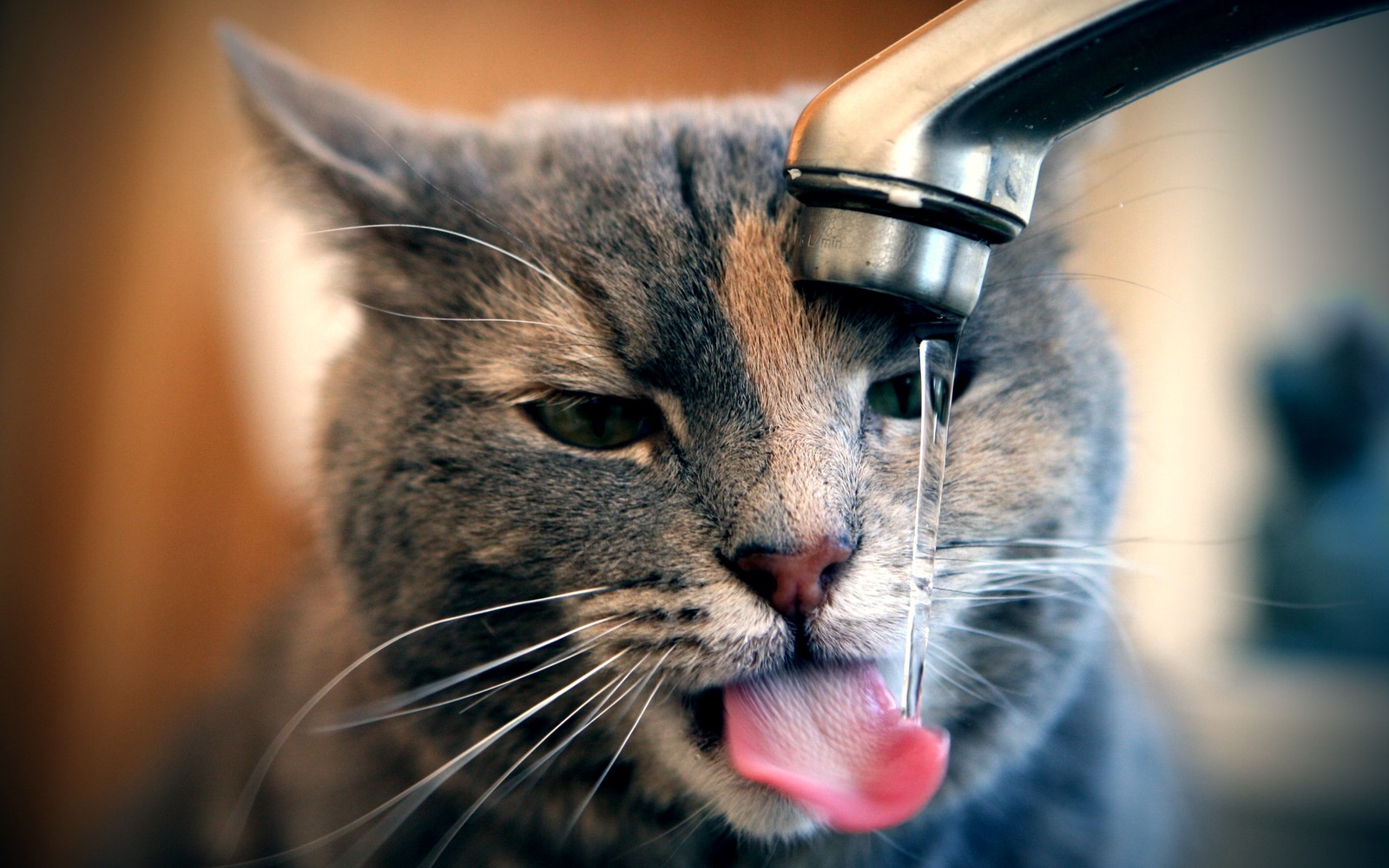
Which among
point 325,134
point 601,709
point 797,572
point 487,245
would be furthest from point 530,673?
point 325,134

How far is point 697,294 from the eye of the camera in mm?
521

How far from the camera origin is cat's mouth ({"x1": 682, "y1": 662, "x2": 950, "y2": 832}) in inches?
17.2

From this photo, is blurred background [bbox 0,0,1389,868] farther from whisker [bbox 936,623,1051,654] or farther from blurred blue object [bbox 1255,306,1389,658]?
whisker [bbox 936,623,1051,654]

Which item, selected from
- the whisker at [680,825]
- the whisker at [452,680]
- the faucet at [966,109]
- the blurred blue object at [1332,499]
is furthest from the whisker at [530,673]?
the blurred blue object at [1332,499]

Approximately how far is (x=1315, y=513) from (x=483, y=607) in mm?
746

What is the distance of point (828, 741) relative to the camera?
452 millimetres

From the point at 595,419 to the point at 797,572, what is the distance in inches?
6.7

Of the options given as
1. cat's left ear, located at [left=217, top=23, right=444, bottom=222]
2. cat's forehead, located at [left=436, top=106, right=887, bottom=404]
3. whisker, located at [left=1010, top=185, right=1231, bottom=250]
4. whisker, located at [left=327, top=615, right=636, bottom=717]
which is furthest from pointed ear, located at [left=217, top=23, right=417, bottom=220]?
whisker, located at [left=1010, top=185, right=1231, bottom=250]

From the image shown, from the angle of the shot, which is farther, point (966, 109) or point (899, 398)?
point (899, 398)

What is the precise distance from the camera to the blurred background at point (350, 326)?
2.45 feet

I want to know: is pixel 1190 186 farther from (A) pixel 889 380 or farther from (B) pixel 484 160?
(B) pixel 484 160

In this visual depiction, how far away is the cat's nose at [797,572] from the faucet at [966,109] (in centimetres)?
15

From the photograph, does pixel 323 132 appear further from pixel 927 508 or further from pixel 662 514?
pixel 927 508

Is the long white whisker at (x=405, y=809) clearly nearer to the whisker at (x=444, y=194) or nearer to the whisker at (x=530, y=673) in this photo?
the whisker at (x=530, y=673)
